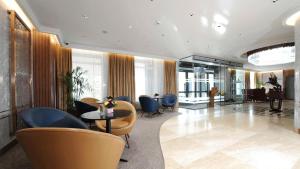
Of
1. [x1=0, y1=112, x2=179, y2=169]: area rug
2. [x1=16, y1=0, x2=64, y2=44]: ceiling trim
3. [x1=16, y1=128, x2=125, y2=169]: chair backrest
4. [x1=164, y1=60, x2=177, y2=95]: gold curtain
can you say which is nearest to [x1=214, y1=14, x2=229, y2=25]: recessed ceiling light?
A: [x1=0, y1=112, x2=179, y2=169]: area rug

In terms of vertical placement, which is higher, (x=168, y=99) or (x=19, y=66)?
(x=19, y=66)

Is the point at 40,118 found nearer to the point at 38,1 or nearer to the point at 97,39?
the point at 38,1

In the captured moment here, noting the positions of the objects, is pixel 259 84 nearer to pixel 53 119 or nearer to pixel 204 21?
pixel 204 21

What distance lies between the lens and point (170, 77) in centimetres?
876

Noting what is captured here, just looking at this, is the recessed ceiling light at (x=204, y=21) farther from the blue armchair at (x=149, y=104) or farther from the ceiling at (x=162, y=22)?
the blue armchair at (x=149, y=104)

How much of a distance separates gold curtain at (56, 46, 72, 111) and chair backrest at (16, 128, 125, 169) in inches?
183

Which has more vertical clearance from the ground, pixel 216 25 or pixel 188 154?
pixel 216 25

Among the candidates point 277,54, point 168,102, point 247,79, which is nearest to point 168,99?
point 168,102

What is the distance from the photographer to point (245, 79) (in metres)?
12.9

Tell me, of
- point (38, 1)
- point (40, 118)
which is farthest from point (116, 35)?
point (40, 118)

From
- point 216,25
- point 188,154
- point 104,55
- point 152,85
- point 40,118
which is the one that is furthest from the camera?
point 152,85

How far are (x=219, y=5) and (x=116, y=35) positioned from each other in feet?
11.7

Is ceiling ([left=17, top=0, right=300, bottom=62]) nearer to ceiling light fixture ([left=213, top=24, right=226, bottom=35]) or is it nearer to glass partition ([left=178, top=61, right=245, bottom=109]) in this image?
ceiling light fixture ([left=213, top=24, right=226, bottom=35])

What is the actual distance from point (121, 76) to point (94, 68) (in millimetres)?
1250
